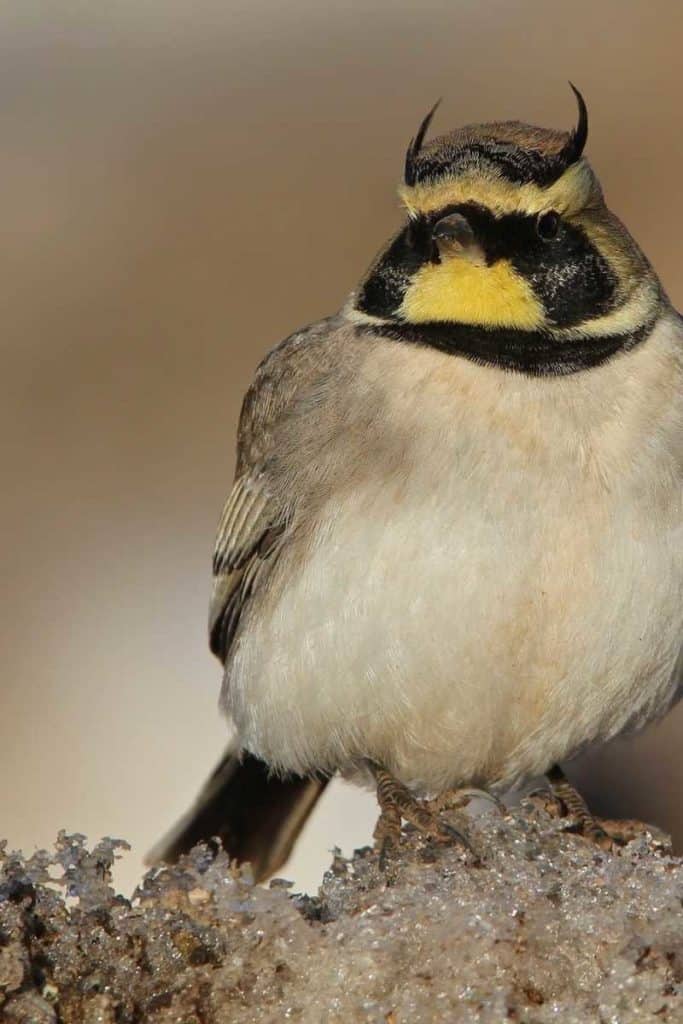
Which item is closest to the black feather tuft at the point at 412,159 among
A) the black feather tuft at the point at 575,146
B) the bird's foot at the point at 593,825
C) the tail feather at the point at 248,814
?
the black feather tuft at the point at 575,146

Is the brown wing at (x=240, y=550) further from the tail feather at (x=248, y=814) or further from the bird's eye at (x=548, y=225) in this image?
the bird's eye at (x=548, y=225)

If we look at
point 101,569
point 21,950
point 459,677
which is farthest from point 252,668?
point 101,569

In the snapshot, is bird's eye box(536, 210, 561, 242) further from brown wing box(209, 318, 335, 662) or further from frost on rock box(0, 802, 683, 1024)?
frost on rock box(0, 802, 683, 1024)

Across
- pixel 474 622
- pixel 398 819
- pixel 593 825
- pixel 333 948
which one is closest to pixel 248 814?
pixel 398 819

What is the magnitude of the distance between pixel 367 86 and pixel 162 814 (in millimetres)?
5920

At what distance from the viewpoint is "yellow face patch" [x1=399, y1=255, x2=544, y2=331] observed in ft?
11.7

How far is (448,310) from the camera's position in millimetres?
3664

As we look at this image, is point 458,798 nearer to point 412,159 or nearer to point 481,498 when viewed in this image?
point 481,498

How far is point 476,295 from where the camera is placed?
3.59 metres

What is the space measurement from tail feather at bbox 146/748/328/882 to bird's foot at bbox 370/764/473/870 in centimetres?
58

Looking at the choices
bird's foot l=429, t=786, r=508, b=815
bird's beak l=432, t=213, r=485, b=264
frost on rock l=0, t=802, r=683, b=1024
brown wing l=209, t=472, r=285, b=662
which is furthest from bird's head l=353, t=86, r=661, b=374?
frost on rock l=0, t=802, r=683, b=1024

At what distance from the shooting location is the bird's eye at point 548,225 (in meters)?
3.61

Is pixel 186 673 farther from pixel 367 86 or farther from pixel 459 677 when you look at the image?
pixel 367 86

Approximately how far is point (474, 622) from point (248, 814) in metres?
1.36
